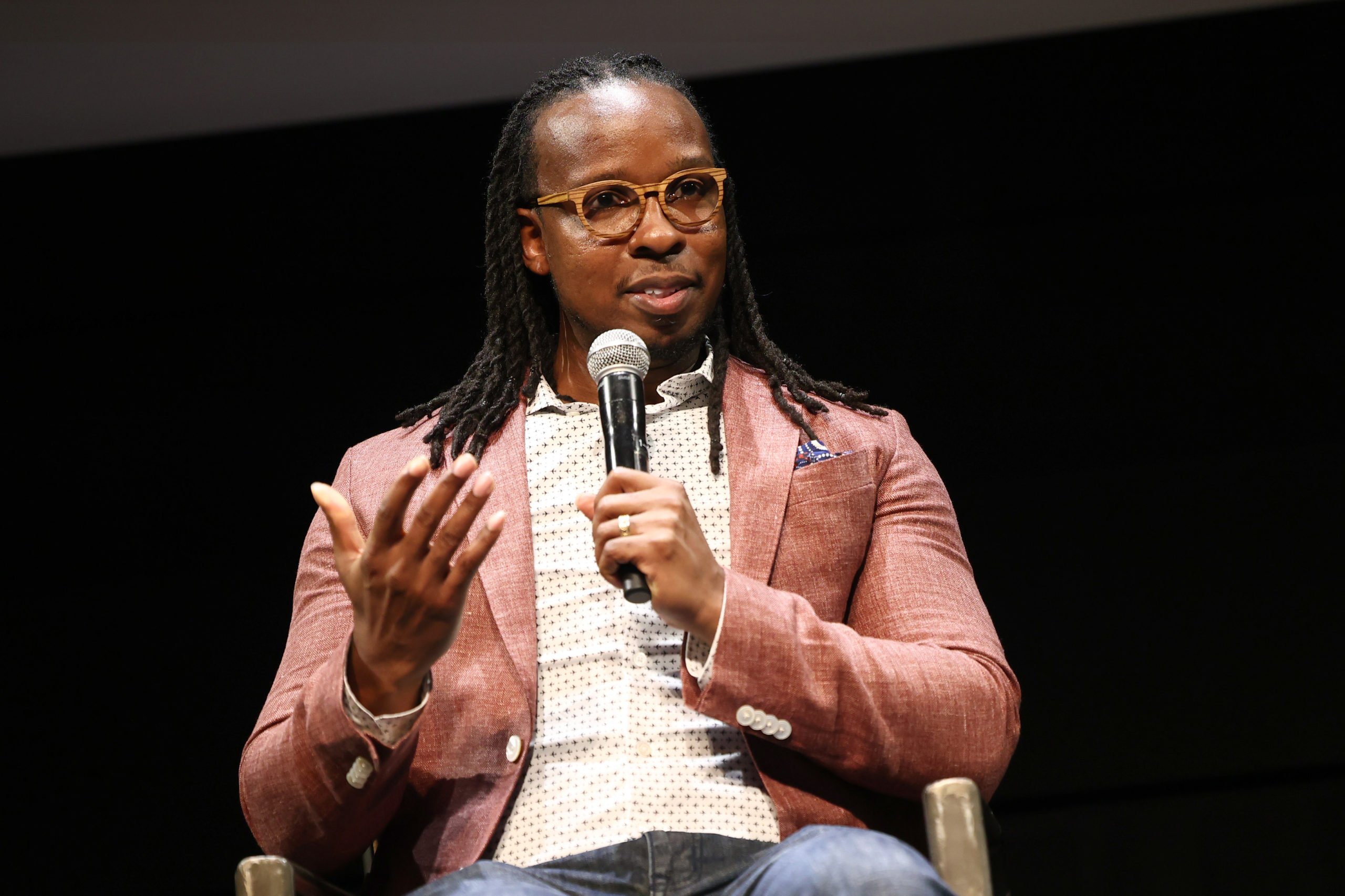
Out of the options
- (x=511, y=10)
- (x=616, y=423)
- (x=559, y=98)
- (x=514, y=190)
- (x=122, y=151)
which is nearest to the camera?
(x=616, y=423)

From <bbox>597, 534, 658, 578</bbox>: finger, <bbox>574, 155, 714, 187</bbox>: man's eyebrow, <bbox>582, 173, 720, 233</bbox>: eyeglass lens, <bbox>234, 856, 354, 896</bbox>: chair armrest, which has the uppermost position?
<bbox>574, 155, 714, 187</bbox>: man's eyebrow

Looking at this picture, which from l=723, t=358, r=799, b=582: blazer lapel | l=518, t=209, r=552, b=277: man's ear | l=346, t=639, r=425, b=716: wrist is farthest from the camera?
l=518, t=209, r=552, b=277: man's ear

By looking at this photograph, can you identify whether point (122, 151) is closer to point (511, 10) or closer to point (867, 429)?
point (511, 10)

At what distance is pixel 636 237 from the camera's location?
71.4 inches

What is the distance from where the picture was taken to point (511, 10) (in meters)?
2.79

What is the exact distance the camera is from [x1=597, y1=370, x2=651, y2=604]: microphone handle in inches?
55.6

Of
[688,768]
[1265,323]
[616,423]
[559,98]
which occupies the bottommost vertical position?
[688,768]

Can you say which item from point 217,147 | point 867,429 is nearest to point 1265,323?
point 867,429

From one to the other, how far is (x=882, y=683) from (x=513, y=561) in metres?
0.50

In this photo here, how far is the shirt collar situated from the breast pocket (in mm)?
249

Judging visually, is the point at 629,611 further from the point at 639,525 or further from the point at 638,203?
the point at 638,203

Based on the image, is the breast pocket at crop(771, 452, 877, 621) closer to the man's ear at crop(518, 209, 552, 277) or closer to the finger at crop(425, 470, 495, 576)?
the finger at crop(425, 470, 495, 576)

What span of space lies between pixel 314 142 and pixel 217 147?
0.21m

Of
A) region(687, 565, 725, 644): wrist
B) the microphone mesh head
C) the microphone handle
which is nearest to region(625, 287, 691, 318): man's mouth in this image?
the microphone mesh head
